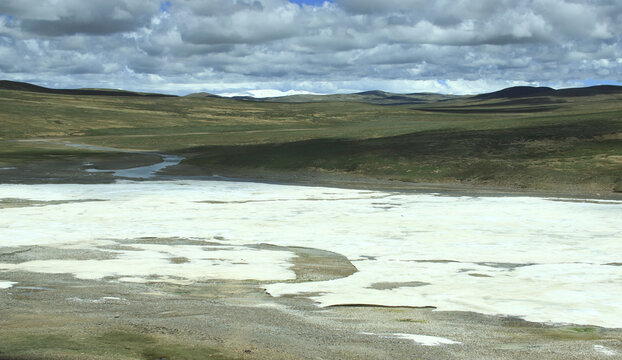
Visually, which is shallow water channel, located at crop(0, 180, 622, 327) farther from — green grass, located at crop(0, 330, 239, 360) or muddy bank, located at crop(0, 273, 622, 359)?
green grass, located at crop(0, 330, 239, 360)

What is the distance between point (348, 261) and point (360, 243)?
4200 millimetres

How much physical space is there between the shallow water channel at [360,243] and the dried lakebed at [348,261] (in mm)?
72

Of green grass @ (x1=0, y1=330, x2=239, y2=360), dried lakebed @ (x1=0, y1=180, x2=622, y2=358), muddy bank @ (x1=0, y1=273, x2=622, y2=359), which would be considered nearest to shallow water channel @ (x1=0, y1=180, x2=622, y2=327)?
dried lakebed @ (x1=0, y1=180, x2=622, y2=358)

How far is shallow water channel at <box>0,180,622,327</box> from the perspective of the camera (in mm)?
17672

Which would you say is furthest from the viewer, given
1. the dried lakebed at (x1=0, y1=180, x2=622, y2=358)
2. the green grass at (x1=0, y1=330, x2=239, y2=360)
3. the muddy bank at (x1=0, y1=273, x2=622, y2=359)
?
the dried lakebed at (x1=0, y1=180, x2=622, y2=358)

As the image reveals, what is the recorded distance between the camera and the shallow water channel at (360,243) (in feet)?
58.0

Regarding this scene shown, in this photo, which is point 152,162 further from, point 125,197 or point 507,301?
point 507,301

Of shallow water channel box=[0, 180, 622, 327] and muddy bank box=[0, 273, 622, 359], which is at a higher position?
muddy bank box=[0, 273, 622, 359]

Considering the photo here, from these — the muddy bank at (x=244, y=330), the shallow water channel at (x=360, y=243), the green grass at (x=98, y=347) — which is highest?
the green grass at (x=98, y=347)

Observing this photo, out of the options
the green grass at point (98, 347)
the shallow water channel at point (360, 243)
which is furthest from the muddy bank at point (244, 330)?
the shallow water channel at point (360, 243)

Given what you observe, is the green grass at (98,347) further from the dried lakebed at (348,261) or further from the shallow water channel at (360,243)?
the shallow water channel at (360,243)

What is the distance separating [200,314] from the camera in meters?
14.0

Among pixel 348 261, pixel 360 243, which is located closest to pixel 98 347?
pixel 348 261

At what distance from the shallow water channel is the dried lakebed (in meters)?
0.07
